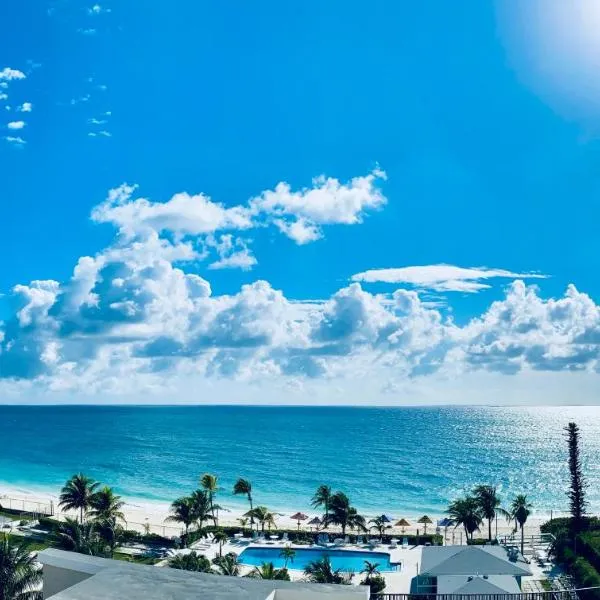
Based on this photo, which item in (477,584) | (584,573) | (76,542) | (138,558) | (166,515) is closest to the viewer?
(76,542)

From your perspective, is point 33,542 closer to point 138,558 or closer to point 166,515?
point 138,558

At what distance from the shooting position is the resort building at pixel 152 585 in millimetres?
11648

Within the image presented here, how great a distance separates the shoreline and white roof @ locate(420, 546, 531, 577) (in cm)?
1822

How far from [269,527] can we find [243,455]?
2953 inches

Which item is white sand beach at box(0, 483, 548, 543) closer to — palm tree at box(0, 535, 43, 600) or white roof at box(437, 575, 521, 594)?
white roof at box(437, 575, 521, 594)

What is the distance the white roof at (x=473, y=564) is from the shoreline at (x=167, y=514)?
59.8ft

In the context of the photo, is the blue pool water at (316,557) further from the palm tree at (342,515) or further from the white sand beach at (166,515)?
the white sand beach at (166,515)

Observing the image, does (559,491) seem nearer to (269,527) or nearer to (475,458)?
(475,458)

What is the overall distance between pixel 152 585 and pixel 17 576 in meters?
11.3

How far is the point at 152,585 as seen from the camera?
39.9 ft

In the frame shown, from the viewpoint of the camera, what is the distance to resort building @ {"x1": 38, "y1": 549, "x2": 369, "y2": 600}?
11.6m

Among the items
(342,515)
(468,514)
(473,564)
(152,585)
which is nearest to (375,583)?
(473,564)

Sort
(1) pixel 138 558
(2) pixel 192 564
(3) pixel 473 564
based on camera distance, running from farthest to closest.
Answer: (1) pixel 138 558, (3) pixel 473 564, (2) pixel 192 564

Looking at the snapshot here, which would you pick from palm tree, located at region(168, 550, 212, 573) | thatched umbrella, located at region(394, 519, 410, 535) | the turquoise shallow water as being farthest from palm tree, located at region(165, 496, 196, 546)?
the turquoise shallow water
